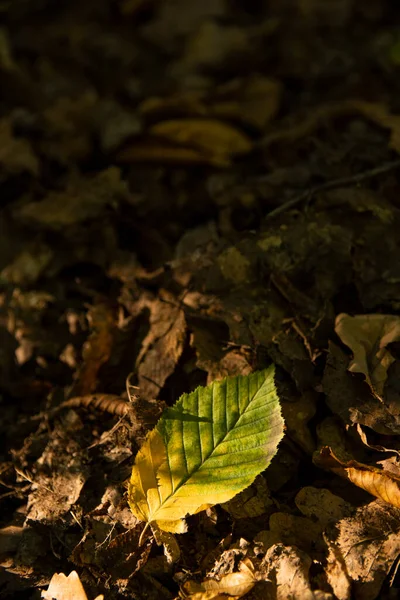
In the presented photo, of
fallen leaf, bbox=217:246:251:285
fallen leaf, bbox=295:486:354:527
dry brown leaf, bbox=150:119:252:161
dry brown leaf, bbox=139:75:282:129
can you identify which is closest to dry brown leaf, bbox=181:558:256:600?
fallen leaf, bbox=295:486:354:527

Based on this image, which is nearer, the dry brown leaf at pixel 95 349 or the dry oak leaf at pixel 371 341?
the dry oak leaf at pixel 371 341

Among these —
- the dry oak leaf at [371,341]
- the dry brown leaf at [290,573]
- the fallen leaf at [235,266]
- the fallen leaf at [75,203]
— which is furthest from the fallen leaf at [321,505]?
the fallen leaf at [75,203]

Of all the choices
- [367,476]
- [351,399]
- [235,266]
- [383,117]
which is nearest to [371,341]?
[351,399]

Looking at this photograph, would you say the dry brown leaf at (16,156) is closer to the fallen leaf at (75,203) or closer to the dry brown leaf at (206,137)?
the fallen leaf at (75,203)

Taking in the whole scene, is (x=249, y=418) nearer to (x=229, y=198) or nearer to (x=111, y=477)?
(x=111, y=477)

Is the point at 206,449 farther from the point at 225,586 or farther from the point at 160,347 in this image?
the point at 160,347

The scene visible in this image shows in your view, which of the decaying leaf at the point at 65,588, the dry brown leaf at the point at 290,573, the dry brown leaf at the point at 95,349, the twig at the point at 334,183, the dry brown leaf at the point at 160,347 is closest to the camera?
the dry brown leaf at the point at 290,573

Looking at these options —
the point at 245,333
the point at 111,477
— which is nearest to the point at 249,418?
the point at 245,333
